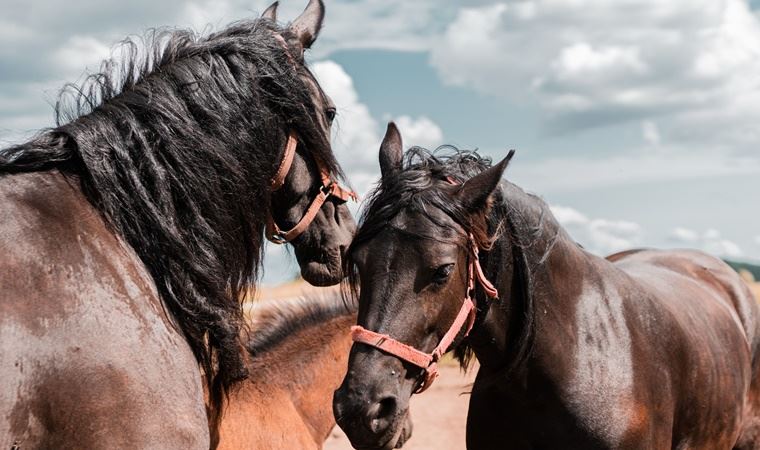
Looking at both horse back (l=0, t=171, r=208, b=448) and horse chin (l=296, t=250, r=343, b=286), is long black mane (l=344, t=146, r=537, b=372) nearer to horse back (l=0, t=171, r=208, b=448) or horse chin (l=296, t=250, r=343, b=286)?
horse chin (l=296, t=250, r=343, b=286)

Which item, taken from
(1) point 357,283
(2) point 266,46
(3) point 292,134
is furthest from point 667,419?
(2) point 266,46

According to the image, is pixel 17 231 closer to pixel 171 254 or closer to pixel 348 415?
pixel 171 254

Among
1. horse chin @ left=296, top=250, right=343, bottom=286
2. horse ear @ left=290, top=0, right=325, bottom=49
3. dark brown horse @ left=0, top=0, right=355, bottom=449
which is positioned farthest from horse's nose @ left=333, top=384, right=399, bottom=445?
horse ear @ left=290, top=0, right=325, bottom=49

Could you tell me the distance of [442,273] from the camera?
3.32 meters

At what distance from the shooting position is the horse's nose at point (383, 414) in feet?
10.4

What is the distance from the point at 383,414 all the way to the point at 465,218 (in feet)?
2.71

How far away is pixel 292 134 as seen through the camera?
11.1 ft

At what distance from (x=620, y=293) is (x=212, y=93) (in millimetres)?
2182

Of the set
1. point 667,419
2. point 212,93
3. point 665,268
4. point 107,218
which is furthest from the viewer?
point 665,268

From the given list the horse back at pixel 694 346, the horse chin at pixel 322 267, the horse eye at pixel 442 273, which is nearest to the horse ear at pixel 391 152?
the horse chin at pixel 322 267

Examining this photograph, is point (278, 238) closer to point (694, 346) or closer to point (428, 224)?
point (428, 224)

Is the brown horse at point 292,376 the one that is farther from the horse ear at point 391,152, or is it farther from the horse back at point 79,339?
the horse back at point 79,339

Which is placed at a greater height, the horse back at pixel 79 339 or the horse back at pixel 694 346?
the horse back at pixel 79 339

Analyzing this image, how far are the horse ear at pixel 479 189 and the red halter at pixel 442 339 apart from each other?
13 centimetres
